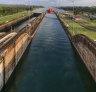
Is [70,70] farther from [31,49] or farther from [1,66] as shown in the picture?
[31,49]

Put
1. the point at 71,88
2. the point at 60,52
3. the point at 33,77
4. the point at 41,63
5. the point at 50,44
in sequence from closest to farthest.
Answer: the point at 71,88 → the point at 33,77 → the point at 41,63 → the point at 60,52 → the point at 50,44

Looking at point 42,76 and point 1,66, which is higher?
point 1,66

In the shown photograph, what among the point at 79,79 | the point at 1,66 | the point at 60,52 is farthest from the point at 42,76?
the point at 60,52

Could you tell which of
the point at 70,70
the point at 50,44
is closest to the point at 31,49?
the point at 50,44

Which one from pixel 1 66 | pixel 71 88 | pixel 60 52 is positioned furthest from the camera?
pixel 60 52

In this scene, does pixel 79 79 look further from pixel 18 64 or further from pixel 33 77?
pixel 18 64

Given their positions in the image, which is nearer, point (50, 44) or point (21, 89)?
point (21, 89)
